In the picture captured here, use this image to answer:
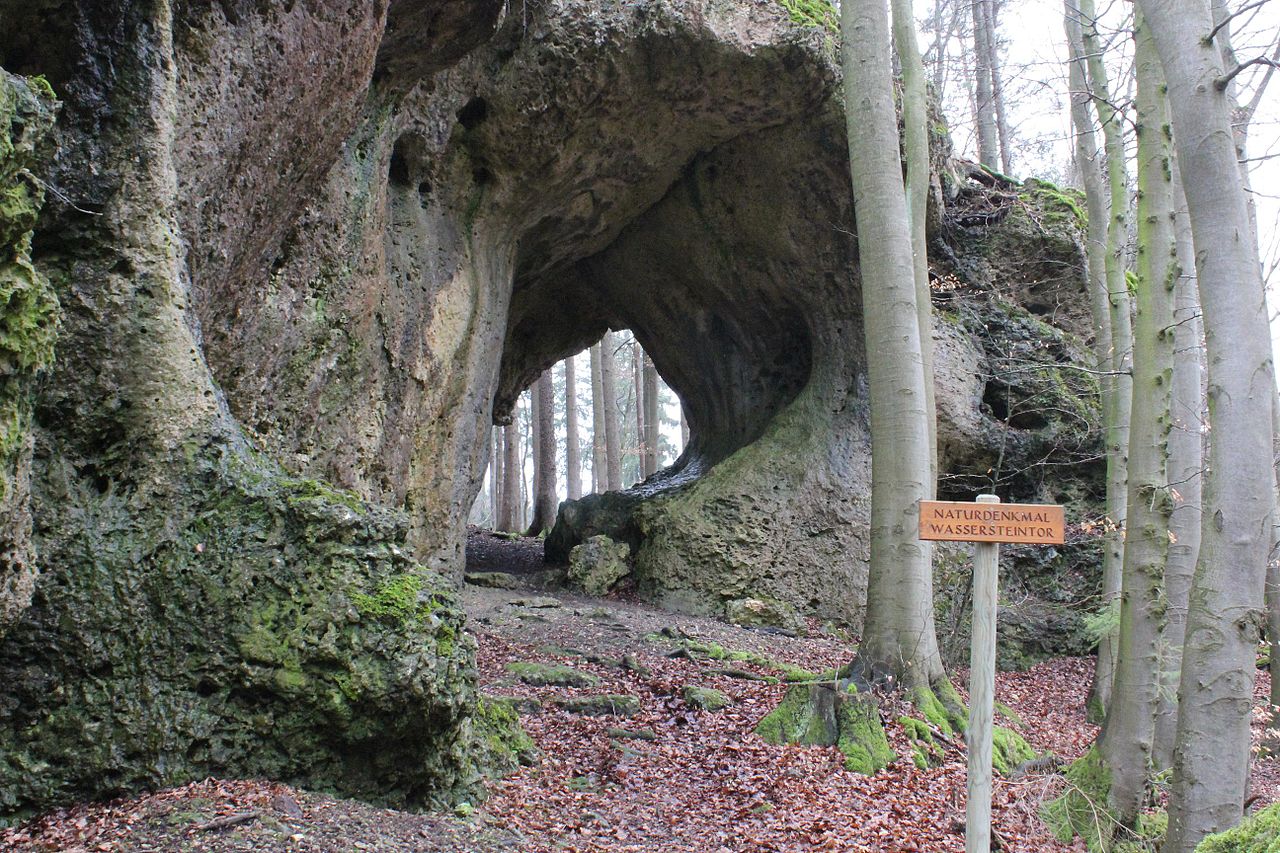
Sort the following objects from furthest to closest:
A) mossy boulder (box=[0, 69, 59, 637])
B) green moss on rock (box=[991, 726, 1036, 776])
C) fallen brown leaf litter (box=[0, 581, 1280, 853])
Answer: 1. green moss on rock (box=[991, 726, 1036, 776])
2. fallen brown leaf litter (box=[0, 581, 1280, 853])
3. mossy boulder (box=[0, 69, 59, 637])

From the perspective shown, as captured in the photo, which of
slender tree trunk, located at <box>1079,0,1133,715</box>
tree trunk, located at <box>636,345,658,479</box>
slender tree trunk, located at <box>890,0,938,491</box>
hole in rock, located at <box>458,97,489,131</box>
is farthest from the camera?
tree trunk, located at <box>636,345,658,479</box>

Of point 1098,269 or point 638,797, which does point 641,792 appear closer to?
point 638,797

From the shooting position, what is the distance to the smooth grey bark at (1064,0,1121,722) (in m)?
8.97

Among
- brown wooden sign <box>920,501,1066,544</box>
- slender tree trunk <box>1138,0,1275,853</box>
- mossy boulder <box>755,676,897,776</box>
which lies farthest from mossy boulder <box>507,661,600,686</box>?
slender tree trunk <box>1138,0,1275,853</box>

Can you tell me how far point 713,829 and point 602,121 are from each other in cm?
878

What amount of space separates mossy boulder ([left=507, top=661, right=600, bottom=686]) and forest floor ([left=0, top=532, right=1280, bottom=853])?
9cm

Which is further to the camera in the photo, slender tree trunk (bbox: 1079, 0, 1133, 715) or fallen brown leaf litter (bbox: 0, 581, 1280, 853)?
slender tree trunk (bbox: 1079, 0, 1133, 715)

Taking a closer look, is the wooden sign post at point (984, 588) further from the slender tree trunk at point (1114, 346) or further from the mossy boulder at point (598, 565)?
the mossy boulder at point (598, 565)

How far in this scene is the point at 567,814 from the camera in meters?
4.84

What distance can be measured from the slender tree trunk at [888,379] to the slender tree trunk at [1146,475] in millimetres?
1522

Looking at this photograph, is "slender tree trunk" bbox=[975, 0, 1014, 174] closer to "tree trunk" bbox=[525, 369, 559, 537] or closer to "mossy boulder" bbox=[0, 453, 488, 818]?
"tree trunk" bbox=[525, 369, 559, 537]

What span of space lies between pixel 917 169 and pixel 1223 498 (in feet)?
18.4

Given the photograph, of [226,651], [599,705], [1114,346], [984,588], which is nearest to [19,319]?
[226,651]

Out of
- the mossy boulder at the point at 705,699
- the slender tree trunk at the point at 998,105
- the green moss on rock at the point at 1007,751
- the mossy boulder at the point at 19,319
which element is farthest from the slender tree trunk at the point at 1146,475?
the slender tree trunk at the point at 998,105
